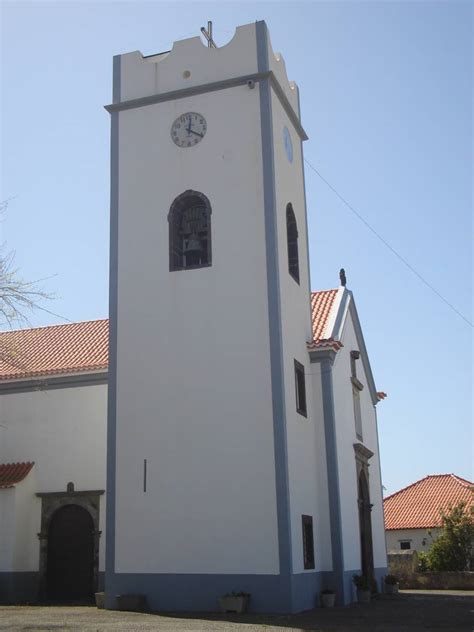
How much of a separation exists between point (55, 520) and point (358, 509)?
796cm

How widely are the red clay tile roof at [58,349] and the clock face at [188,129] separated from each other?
6.21 metres

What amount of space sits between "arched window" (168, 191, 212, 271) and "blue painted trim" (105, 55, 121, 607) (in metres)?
1.44

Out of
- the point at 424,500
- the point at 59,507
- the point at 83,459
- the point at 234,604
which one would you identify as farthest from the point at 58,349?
the point at 424,500

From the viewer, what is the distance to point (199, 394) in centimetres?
1808

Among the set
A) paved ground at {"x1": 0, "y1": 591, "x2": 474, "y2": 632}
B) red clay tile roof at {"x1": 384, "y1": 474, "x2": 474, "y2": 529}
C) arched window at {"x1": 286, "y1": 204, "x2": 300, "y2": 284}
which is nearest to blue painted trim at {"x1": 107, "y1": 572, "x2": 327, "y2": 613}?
paved ground at {"x1": 0, "y1": 591, "x2": 474, "y2": 632}

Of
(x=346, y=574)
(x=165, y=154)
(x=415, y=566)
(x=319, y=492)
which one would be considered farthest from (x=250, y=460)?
(x=415, y=566)

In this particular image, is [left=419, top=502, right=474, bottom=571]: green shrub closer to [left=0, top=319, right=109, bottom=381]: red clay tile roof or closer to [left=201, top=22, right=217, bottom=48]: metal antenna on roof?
[left=0, top=319, right=109, bottom=381]: red clay tile roof

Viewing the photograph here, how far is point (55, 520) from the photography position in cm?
2141

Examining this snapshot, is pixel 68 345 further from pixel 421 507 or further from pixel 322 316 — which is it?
pixel 421 507

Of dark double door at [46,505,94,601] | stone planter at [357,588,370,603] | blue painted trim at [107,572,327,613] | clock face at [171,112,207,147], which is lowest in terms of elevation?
stone planter at [357,588,370,603]

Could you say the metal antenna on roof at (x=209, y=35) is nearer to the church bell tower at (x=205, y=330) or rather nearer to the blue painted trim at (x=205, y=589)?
the church bell tower at (x=205, y=330)

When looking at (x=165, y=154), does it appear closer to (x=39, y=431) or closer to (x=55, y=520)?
(x=39, y=431)

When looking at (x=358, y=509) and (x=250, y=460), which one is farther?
(x=358, y=509)

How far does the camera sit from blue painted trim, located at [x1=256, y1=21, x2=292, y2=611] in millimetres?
16734
